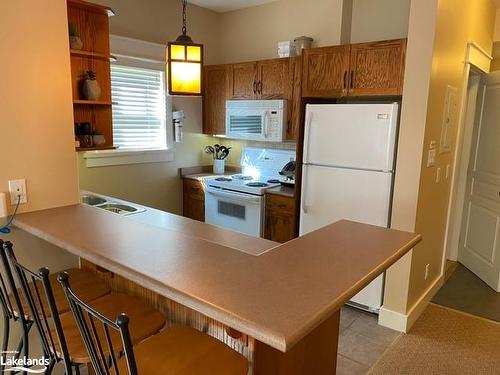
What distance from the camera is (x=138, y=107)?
159 inches

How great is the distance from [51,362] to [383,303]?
2.32 m

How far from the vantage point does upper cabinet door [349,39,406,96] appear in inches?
111

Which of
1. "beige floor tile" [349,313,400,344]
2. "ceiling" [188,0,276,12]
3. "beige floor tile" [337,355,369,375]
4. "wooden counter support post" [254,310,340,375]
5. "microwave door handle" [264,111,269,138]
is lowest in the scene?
"beige floor tile" [337,355,369,375]

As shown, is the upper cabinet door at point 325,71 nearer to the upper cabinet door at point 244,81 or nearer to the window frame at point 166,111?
the upper cabinet door at point 244,81

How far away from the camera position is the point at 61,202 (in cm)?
200

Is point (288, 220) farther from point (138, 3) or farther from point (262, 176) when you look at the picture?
point (138, 3)

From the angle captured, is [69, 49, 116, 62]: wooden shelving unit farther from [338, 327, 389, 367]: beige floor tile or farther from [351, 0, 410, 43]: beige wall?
[338, 327, 389, 367]: beige floor tile

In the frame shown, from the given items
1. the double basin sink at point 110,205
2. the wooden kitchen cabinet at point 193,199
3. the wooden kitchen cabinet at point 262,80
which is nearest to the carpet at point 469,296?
the wooden kitchen cabinet at point 262,80

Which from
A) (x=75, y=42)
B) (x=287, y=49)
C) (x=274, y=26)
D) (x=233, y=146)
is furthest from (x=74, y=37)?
(x=233, y=146)

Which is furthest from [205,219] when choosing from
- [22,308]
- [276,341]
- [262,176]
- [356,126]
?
[276,341]

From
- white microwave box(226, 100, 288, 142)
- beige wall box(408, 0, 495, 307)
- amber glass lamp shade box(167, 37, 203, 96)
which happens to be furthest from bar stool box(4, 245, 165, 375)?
white microwave box(226, 100, 288, 142)

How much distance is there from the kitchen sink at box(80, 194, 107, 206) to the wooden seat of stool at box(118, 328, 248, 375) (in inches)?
71.2

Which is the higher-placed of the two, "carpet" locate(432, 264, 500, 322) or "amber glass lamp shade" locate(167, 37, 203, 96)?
"amber glass lamp shade" locate(167, 37, 203, 96)

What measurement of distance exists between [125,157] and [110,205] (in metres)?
1.19
